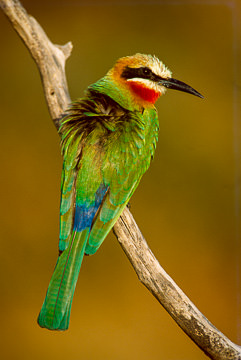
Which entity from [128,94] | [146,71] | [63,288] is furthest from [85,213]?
[146,71]

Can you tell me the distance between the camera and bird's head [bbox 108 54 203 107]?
1.66m

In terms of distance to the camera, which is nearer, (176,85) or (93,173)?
(93,173)

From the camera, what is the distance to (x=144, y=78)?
5.47 ft

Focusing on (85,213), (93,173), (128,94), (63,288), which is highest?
(128,94)

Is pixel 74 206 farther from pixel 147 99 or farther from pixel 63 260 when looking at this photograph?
pixel 147 99

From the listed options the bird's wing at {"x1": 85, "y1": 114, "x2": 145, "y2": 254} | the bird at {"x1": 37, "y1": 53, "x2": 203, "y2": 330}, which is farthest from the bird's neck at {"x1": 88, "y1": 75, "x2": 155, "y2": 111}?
the bird's wing at {"x1": 85, "y1": 114, "x2": 145, "y2": 254}

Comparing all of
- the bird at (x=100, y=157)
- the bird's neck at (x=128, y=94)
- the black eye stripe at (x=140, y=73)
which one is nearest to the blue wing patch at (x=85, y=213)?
the bird at (x=100, y=157)

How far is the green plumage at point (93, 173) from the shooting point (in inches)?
56.2

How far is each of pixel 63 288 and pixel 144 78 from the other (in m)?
0.82

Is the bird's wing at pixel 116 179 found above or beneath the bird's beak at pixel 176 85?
beneath

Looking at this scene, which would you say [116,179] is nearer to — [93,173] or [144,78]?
[93,173]

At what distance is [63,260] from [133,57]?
0.80 meters

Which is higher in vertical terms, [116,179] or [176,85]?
[176,85]

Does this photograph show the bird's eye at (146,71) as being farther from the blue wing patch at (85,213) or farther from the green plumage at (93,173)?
the blue wing patch at (85,213)
